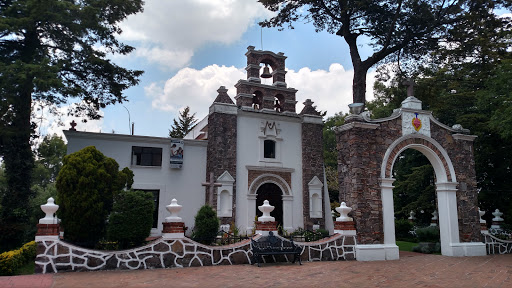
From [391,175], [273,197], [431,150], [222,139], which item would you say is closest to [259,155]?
[222,139]

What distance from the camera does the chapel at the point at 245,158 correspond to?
17266mm

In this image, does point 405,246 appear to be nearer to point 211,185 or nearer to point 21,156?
point 211,185

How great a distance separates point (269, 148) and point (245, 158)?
1543mm

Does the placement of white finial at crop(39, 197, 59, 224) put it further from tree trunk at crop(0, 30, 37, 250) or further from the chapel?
the chapel

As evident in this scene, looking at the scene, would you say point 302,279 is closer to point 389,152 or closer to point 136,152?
point 389,152

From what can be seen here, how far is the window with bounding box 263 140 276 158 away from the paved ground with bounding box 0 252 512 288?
30.9 ft

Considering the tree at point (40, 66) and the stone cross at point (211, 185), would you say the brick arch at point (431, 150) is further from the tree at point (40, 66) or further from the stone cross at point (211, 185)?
the tree at point (40, 66)

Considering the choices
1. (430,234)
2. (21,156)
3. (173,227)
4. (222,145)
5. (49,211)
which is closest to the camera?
(49,211)

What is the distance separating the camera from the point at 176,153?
17.7m

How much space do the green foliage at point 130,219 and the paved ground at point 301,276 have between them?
1066 mm

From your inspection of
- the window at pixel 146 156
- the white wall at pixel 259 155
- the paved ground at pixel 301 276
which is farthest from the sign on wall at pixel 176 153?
the paved ground at pixel 301 276

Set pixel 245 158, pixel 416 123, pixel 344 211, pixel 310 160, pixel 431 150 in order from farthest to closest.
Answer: pixel 310 160 < pixel 245 158 < pixel 431 150 < pixel 416 123 < pixel 344 211

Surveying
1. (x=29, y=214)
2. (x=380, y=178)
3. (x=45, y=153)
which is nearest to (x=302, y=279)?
(x=380, y=178)

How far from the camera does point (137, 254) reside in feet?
29.3
